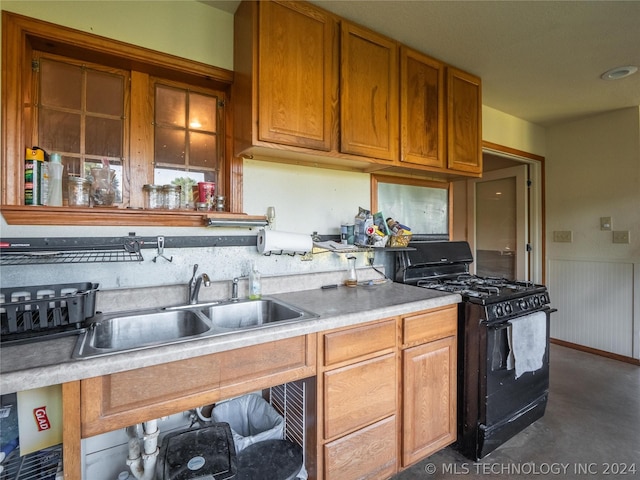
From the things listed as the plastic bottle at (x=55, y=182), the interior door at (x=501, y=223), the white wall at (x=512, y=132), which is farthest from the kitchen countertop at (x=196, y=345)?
the interior door at (x=501, y=223)

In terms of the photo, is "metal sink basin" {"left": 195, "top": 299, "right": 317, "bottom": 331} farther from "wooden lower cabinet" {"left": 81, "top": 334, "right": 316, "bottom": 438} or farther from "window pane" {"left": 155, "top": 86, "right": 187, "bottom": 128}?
"window pane" {"left": 155, "top": 86, "right": 187, "bottom": 128}

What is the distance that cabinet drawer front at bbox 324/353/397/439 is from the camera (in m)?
1.39

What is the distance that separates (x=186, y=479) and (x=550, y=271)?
391 centimetres

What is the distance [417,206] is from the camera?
103 inches

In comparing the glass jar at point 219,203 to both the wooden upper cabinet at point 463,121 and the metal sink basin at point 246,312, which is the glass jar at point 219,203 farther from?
the wooden upper cabinet at point 463,121

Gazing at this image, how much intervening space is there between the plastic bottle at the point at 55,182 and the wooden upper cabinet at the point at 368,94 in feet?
4.38

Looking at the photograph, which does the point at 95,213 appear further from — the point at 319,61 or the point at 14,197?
the point at 319,61

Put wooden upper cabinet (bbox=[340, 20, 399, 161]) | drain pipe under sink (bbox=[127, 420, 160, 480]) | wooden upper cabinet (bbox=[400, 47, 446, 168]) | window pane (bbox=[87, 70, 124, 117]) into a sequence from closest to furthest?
drain pipe under sink (bbox=[127, 420, 160, 480]) → window pane (bbox=[87, 70, 124, 117]) → wooden upper cabinet (bbox=[340, 20, 399, 161]) → wooden upper cabinet (bbox=[400, 47, 446, 168])

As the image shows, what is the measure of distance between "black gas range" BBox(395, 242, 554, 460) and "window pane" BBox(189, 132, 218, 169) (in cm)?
155

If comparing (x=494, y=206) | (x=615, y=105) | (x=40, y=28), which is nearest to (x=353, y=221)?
(x=40, y=28)

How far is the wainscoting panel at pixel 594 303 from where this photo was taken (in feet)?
10.0

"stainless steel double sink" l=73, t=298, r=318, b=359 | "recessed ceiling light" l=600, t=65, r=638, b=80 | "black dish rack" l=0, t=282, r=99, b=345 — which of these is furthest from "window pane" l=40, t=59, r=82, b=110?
"recessed ceiling light" l=600, t=65, r=638, b=80

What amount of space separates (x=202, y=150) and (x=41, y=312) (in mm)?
1068

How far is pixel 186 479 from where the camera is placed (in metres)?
1.19
